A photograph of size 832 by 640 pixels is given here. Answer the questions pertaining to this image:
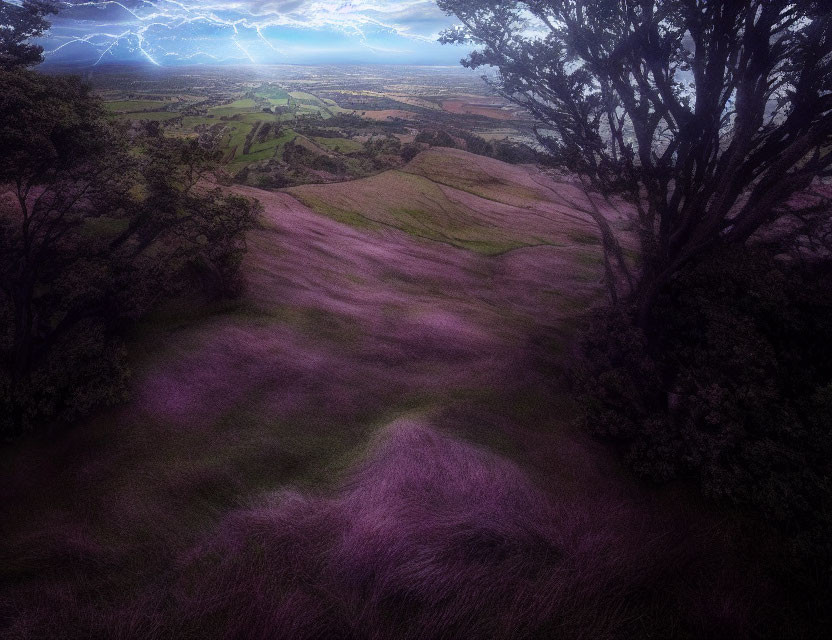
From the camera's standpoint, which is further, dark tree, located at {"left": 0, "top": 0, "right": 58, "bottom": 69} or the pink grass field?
dark tree, located at {"left": 0, "top": 0, "right": 58, "bottom": 69}

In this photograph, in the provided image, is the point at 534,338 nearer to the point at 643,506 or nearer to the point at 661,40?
the point at 643,506

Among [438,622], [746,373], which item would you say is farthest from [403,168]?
[438,622]

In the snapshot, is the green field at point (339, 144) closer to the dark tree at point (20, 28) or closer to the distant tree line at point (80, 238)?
the distant tree line at point (80, 238)

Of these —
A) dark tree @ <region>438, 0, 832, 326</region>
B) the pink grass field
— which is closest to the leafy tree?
the pink grass field

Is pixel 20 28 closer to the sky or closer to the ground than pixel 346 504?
closer to the sky

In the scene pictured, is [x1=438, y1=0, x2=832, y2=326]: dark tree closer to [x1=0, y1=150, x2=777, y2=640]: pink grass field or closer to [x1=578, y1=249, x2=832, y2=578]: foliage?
[x1=578, y1=249, x2=832, y2=578]: foliage

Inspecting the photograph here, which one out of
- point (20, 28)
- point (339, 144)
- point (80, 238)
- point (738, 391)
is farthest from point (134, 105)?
point (738, 391)

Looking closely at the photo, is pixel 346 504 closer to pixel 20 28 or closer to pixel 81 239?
pixel 81 239
